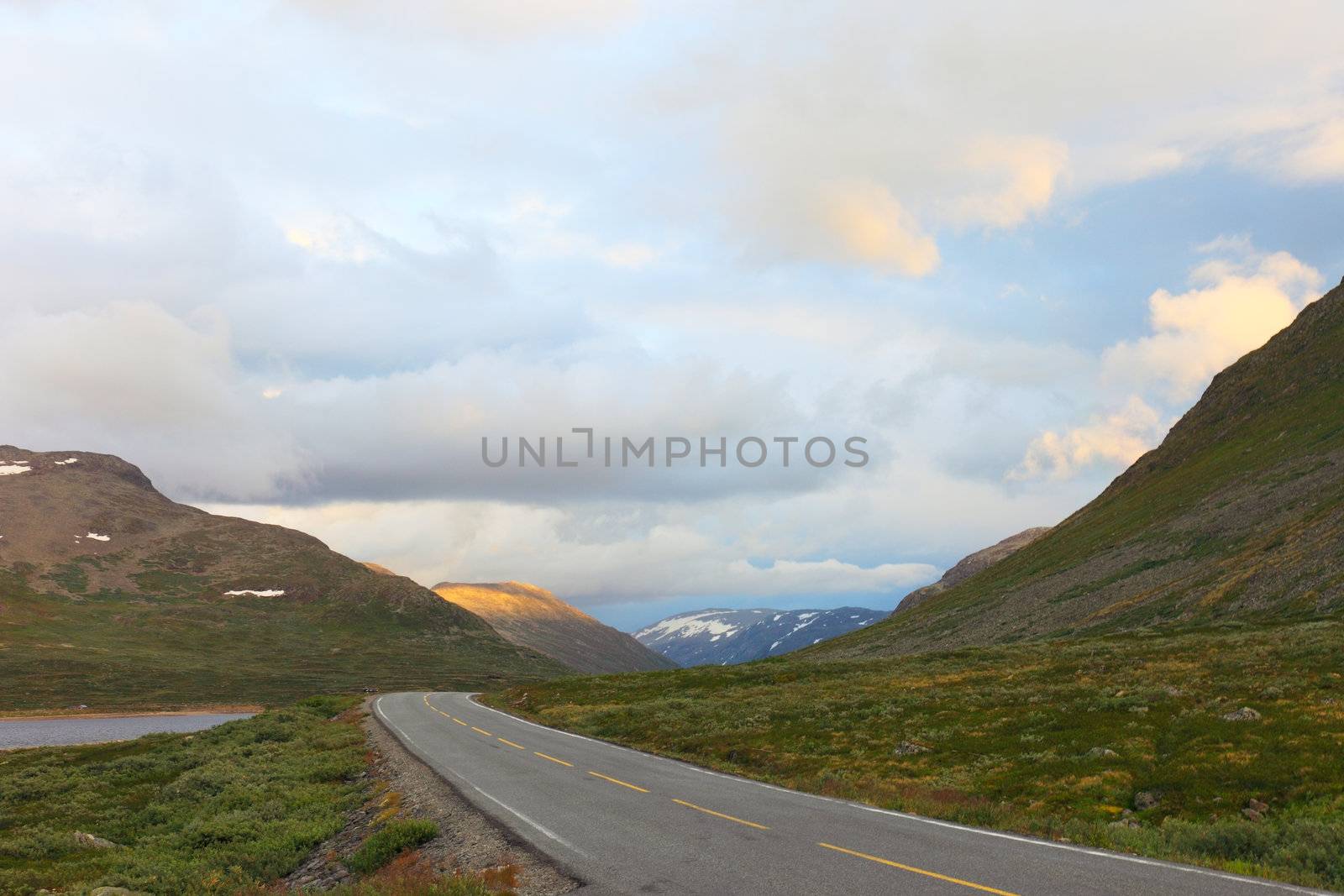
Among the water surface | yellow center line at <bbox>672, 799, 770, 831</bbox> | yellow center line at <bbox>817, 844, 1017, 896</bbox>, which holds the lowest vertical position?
the water surface

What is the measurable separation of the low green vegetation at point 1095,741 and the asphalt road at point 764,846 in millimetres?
1839

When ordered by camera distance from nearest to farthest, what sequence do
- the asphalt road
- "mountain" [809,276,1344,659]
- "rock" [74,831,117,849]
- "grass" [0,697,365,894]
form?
the asphalt road, "grass" [0,697,365,894], "rock" [74,831,117,849], "mountain" [809,276,1344,659]

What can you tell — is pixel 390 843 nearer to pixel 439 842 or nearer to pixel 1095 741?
pixel 439 842

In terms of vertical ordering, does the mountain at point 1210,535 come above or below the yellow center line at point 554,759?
above

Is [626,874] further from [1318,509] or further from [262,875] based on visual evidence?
[1318,509]

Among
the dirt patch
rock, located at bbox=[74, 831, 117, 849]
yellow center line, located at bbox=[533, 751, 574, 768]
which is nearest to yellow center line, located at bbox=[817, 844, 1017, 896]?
the dirt patch

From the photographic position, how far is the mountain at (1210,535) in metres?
71.4

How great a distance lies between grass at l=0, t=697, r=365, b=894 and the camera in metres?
21.2

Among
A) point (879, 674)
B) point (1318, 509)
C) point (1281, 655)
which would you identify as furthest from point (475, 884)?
point (1318, 509)

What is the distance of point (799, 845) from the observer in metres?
16.5

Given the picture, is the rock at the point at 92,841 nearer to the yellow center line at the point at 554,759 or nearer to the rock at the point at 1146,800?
the yellow center line at the point at 554,759

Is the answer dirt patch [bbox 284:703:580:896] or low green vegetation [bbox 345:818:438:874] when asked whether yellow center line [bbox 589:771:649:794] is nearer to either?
dirt patch [bbox 284:703:580:896]

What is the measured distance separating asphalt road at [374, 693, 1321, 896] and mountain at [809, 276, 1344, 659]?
5474 cm

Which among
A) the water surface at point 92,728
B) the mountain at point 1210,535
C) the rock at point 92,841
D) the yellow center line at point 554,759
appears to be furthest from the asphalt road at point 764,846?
the water surface at point 92,728
